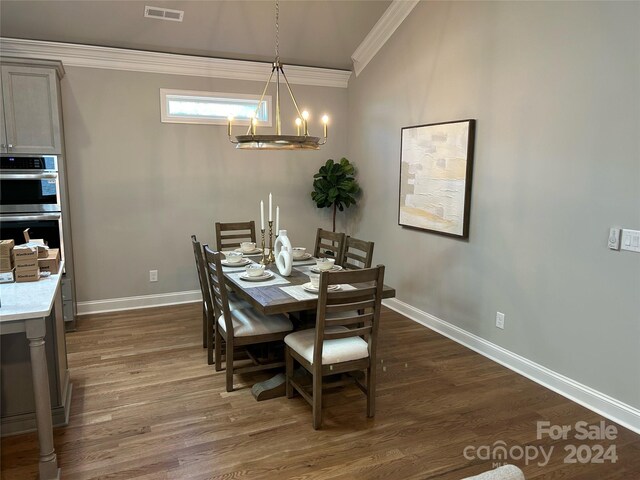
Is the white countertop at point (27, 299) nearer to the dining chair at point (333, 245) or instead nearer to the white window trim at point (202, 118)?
the dining chair at point (333, 245)

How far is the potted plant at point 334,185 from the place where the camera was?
212 inches

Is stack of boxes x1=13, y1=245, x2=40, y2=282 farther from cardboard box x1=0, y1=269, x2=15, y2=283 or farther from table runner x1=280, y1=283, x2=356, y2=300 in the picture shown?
table runner x1=280, y1=283, x2=356, y2=300

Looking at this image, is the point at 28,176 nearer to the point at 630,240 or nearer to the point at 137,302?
the point at 137,302

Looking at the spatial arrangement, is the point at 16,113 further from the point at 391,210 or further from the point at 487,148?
the point at 487,148

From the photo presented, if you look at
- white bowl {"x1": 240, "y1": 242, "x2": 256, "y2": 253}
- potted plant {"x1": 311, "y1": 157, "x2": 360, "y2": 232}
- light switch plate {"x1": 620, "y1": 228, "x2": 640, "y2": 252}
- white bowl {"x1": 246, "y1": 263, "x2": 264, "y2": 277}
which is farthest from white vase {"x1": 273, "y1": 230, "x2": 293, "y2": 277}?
light switch plate {"x1": 620, "y1": 228, "x2": 640, "y2": 252}

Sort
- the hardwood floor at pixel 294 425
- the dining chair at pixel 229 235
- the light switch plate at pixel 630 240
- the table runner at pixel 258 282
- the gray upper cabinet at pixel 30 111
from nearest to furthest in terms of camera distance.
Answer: the hardwood floor at pixel 294 425
the light switch plate at pixel 630 240
the table runner at pixel 258 282
the gray upper cabinet at pixel 30 111
the dining chair at pixel 229 235

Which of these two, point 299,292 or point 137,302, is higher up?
point 299,292

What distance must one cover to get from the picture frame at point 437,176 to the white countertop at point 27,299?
3118mm

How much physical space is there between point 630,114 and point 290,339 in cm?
248

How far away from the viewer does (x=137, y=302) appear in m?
5.01

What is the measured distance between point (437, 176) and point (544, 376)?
1916mm

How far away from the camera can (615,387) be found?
111 inches

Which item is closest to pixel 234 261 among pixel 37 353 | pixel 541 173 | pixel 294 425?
pixel 294 425

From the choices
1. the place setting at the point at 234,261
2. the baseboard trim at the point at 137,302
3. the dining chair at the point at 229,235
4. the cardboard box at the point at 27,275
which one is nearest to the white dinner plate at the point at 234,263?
the place setting at the point at 234,261
